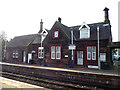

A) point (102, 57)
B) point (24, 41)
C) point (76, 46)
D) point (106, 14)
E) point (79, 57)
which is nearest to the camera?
point (102, 57)

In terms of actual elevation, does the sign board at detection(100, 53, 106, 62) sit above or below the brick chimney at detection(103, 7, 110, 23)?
below

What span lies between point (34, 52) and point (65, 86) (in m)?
14.2

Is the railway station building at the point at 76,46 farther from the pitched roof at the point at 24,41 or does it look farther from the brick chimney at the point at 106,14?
the pitched roof at the point at 24,41

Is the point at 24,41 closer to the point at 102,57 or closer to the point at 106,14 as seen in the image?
the point at 102,57

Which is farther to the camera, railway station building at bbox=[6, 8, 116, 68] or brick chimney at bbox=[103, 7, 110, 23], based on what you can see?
brick chimney at bbox=[103, 7, 110, 23]

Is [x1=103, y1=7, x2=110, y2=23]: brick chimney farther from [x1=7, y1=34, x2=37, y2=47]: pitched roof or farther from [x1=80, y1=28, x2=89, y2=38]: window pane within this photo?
A: [x1=7, y1=34, x2=37, y2=47]: pitched roof

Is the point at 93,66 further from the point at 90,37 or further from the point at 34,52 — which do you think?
the point at 34,52

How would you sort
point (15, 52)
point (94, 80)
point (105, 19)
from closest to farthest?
point (94, 80) < point (105, 19) < point (15, 52)

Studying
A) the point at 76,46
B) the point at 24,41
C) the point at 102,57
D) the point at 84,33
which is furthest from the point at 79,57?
the point at 24,41

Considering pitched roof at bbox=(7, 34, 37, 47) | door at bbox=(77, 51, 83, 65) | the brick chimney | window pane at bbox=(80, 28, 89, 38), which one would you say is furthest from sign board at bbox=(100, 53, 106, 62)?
pitched roof at bbox=(7, 34, 37, 47)

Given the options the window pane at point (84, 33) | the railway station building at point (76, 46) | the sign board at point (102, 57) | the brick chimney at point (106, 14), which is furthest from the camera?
the brick chimney at point (106, 14)

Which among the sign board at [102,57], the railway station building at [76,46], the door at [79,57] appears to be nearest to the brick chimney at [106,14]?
the railway station building at [76,46]

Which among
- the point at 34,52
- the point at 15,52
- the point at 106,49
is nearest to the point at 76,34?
the point at 106,49

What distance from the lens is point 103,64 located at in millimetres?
14328
